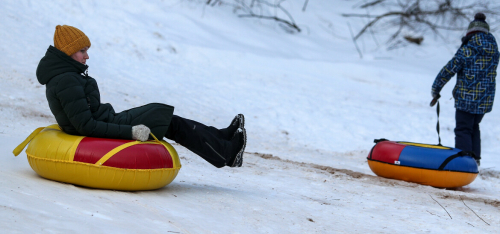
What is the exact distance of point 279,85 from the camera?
10.4 meters

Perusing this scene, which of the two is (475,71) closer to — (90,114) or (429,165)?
(429,165)

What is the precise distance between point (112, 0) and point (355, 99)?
6.40 m

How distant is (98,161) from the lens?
338 cm

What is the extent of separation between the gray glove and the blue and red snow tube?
3022mm

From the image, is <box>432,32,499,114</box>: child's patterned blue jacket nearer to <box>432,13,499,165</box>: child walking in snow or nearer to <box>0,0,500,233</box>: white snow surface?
<box>432,13,499,165</box>: child walking in snow

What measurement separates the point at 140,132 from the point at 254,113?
549 cm

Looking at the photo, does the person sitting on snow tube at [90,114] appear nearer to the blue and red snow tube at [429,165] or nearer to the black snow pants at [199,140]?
the black snow pants at [199,140]

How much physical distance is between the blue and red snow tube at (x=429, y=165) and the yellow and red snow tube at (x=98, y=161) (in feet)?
9.55

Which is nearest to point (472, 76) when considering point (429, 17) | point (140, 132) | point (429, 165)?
point (429, 165)

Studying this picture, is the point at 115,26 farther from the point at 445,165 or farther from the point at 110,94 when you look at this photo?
the point at 445,165

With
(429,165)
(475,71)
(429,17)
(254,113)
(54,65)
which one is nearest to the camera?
(54,65)

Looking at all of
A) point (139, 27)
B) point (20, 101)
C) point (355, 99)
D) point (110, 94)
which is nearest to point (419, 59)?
point (355, 99)

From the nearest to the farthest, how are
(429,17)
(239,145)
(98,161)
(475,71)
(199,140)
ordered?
(98,161) → (199,140) → (239,145) → (475,71) → (429,17)

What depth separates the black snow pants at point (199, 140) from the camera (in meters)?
3.86
